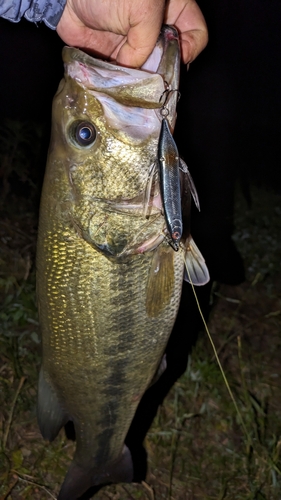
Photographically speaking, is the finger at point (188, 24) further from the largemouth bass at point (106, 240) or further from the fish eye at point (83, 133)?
the fish eye at point (83, 133)

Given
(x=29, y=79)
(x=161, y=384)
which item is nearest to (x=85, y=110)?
(x=161, y=384)

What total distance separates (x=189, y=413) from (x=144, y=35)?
2.90 metres

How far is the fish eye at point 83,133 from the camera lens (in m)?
1.91

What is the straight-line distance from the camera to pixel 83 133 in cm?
191

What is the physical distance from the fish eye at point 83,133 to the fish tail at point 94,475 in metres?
1.61

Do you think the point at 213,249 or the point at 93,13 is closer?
the point at 93,13

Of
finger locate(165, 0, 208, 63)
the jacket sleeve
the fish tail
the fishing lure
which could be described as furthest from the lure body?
the fish tail

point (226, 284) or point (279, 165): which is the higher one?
point (279, 165)

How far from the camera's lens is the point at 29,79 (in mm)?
6859

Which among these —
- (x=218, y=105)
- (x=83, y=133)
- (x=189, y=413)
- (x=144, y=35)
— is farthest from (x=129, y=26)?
(x=218, y=105)

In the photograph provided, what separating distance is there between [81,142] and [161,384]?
2.58m

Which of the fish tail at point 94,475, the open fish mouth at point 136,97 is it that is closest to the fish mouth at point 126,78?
the open fish mouth at point 136,97

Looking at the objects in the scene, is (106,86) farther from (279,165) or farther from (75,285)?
(279,165)

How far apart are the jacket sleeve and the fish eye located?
0.81 m
